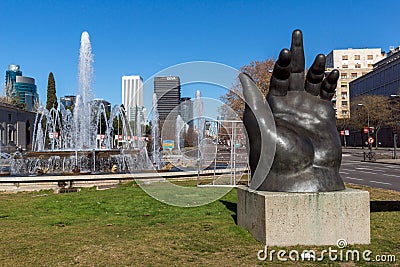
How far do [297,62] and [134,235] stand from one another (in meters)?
3.98

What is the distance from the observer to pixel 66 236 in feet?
22.7

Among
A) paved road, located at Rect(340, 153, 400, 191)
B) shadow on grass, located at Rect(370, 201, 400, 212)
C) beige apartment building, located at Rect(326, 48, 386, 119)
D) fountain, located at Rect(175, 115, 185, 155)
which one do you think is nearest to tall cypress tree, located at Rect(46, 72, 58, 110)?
fountain, located at Rect(175, 115, 185, 155)

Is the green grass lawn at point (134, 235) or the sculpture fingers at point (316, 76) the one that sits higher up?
the sculpture fingers at point (316, 76)

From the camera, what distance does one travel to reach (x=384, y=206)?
9.85 meters

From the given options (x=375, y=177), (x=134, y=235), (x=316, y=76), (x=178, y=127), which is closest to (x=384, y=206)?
(x=316, y=76)

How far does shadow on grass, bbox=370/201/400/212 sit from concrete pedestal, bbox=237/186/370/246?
3372mm

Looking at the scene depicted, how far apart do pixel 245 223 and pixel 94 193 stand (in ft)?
24.5

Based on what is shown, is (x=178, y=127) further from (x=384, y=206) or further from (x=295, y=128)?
(x=295, y=128)

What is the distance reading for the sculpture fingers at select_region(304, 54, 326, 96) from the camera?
6945mm

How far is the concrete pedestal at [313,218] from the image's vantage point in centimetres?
599

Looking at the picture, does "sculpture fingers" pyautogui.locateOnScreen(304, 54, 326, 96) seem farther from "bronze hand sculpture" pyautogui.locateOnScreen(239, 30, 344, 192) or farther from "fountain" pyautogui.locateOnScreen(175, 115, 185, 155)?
"fountain" pyautogui.locateOnScreen(175, 115, 185, 155)

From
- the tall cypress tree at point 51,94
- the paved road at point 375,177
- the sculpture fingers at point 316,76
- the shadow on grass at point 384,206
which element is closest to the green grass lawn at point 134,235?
the shadow on grass at point 384,206

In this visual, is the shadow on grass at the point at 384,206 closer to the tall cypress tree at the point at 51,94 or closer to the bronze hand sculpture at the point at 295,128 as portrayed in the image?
the bronze hand sculpture at the point at 295,128

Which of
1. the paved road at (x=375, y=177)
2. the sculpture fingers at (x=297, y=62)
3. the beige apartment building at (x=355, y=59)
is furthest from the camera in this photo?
the beige apartment building at (x=355, y=59)
